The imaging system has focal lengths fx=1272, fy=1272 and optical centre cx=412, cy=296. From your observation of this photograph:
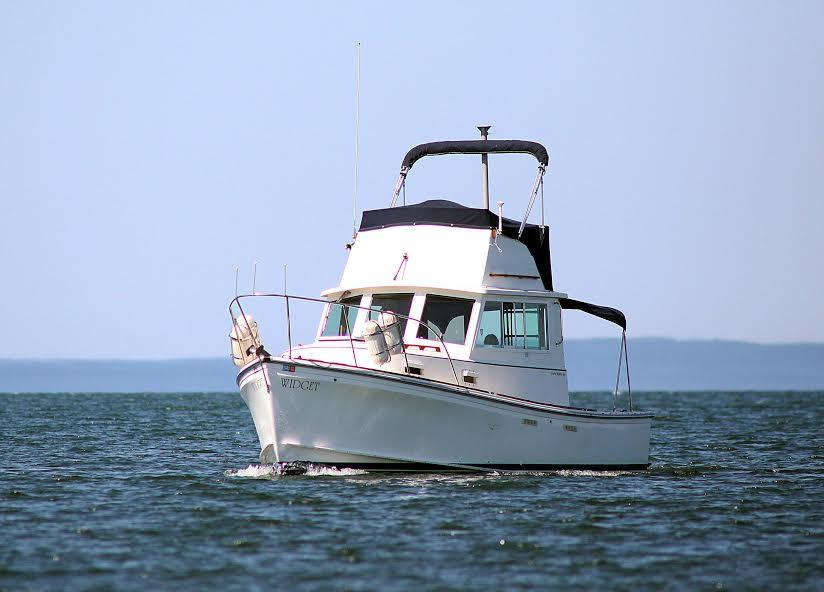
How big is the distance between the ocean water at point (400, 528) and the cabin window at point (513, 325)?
2.26 meters

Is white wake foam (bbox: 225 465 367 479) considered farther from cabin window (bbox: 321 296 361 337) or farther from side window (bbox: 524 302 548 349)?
side window (bbox: 524 302 548 349)

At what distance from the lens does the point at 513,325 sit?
21.5 m

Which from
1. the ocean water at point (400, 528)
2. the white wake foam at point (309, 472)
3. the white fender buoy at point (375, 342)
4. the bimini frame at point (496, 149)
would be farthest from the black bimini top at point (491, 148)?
the white wake foam at point (309, 472)

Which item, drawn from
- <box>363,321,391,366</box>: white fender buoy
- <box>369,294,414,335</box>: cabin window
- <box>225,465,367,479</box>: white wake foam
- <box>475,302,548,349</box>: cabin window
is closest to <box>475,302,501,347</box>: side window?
<box>475,302,548,349</box>: cabin window

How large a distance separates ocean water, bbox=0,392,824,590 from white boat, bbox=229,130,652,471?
0.53 metres

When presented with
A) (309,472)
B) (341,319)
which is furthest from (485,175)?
(309,472)

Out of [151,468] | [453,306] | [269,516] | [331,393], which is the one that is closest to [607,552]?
[269,516]

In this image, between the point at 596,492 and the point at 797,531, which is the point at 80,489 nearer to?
the point at 596,492

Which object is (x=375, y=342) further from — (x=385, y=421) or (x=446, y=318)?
(x=446, y=318)

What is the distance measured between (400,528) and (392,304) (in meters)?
6.59

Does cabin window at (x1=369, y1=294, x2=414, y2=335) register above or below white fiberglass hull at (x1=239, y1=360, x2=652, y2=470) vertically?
above

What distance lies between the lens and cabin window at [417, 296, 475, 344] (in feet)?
68.8

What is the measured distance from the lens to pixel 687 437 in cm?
3675

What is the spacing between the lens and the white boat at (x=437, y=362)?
19.2 m
